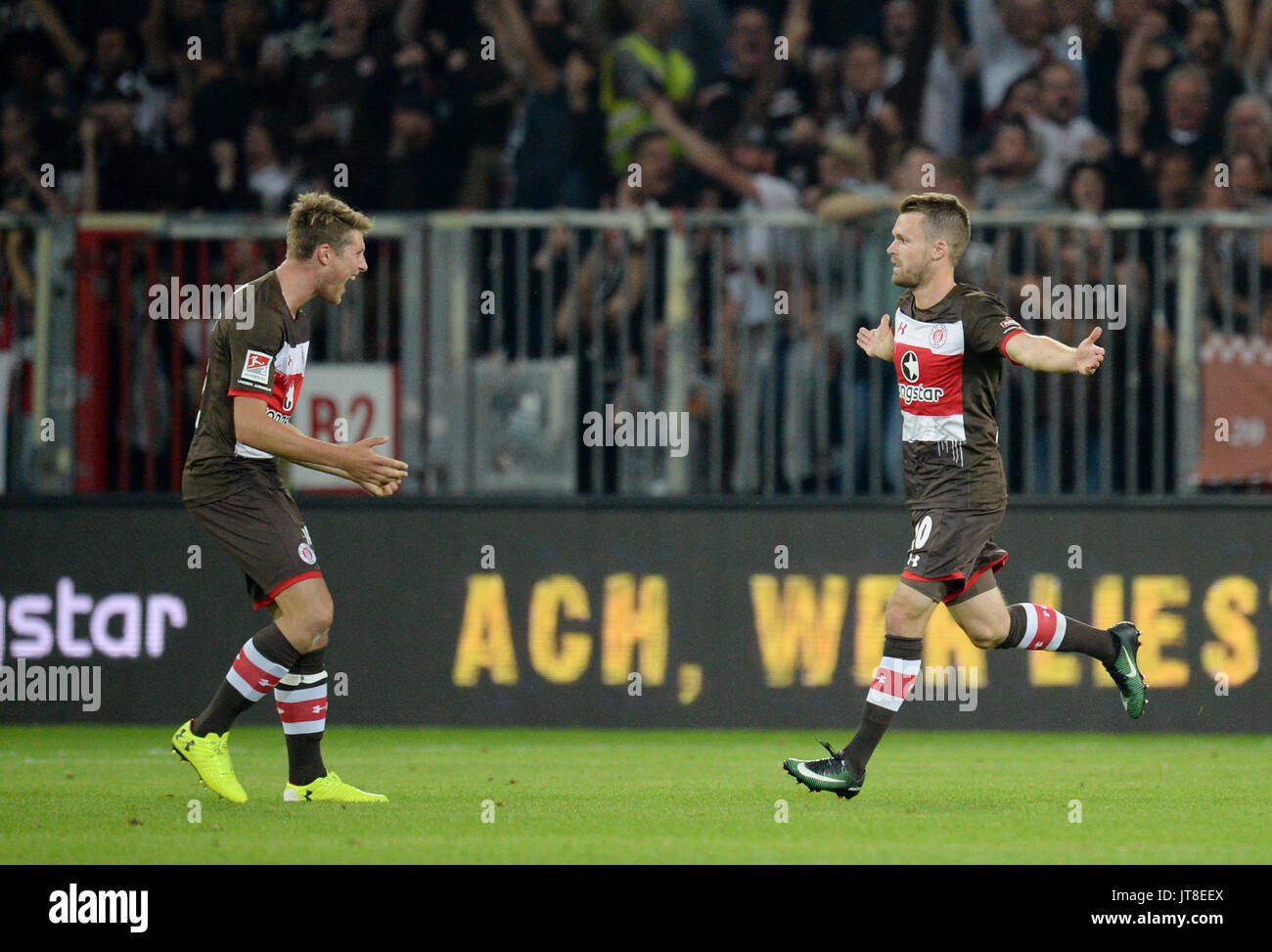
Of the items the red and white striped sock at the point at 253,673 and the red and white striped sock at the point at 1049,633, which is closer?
the red and white striped sock at the point at 253,673

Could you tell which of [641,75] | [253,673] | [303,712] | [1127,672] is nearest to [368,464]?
[253,673]

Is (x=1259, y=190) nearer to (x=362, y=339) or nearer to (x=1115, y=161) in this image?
(x=1115, y=161)

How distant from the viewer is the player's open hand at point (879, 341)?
7.24m

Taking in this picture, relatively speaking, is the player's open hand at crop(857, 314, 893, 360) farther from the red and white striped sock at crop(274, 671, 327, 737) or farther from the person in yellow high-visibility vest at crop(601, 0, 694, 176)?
the person in yellow high-visibility vest at crop(601, 0, 694, 176)

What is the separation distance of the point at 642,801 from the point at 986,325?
2.06 metres

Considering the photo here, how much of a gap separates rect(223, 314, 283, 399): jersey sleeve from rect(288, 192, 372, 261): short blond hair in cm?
36

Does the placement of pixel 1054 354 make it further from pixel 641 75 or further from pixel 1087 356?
pixel 641 75

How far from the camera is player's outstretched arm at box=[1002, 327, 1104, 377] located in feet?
20.9

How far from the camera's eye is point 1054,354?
6496 millimetres

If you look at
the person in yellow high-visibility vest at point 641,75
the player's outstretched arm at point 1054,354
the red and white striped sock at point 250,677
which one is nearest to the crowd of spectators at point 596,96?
the person in yellow high-visibility vest at point 641,75

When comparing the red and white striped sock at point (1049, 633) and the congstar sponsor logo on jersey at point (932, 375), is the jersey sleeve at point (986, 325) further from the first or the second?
the red and white striped sock at point (1049, 633)

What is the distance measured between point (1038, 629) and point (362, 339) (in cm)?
438

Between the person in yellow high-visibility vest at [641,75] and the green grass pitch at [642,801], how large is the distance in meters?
3.79

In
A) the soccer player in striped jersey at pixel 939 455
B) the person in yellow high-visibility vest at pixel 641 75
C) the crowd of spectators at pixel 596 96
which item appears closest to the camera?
the soccer player in striped jersey at pixel 939 455
